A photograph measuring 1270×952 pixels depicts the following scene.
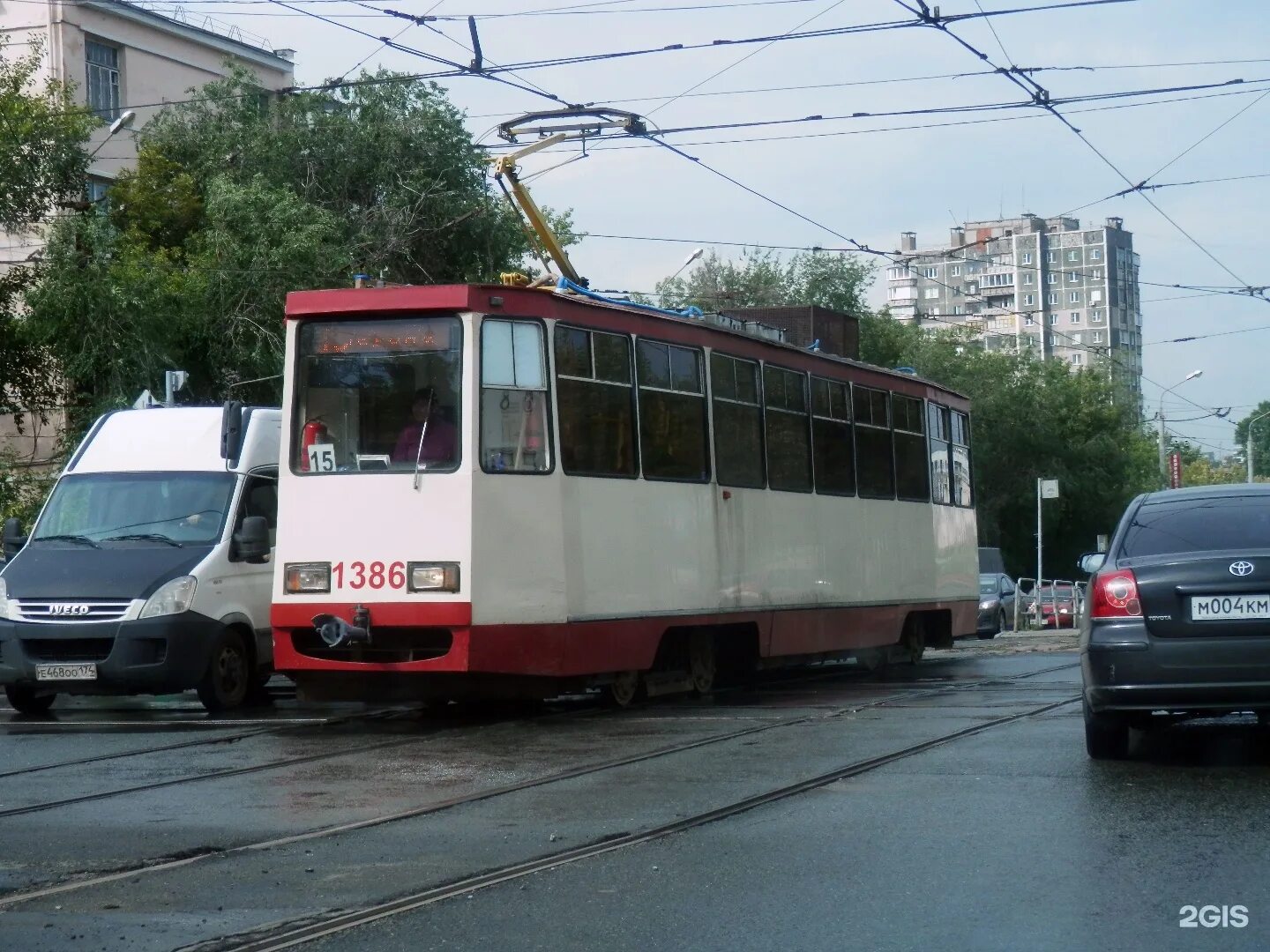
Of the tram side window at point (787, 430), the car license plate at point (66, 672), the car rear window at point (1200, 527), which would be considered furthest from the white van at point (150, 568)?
the car rear window at point (1200, 527)

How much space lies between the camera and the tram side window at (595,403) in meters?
13.4

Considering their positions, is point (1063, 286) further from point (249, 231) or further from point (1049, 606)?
point (249, 231)

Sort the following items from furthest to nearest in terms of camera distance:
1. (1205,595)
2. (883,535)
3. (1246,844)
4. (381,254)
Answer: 1. (381,254)
2. (883,535)
3. (1205,595)
4. (1246,844)

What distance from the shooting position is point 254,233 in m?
31.8

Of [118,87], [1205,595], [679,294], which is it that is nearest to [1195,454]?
[679,294]

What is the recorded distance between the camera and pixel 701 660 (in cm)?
1580

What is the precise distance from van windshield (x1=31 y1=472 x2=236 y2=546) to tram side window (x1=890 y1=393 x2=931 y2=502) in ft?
25.6

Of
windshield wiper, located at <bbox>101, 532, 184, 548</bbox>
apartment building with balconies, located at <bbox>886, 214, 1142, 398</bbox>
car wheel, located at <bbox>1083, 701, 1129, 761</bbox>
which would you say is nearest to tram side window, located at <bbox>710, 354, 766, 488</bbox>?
windshield wiper, located at <bbox>101, 532, 184, 548</bbox>

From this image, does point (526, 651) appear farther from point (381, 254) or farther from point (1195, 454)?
point (1195, 454)

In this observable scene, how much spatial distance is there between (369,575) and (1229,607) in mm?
5938

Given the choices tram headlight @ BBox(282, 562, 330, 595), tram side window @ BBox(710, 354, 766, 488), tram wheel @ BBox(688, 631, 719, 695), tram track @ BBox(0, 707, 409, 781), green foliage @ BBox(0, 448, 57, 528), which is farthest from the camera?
green foliage @ BBox(0, 448, 57, 528)

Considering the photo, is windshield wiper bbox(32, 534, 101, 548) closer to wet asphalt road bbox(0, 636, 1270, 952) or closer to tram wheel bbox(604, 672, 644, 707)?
wet asphalt road bbox(0, 636, 1270, 952)

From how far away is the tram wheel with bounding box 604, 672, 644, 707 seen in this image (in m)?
14.5

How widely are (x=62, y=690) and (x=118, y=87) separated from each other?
30.8 m
